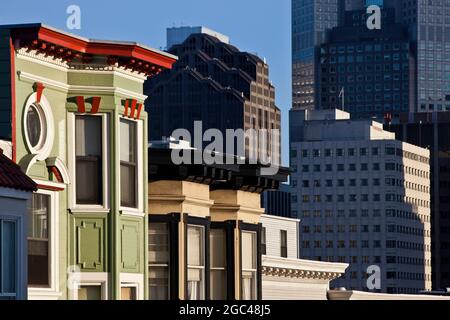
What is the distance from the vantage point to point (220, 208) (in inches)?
1590

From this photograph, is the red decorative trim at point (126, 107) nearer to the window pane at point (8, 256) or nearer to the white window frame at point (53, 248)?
the white window frame at point (53, 248)

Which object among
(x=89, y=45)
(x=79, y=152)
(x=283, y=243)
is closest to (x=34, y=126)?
(x=79, y=152)

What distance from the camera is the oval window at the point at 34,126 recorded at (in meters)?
28.2

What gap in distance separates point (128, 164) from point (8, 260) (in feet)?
21.3

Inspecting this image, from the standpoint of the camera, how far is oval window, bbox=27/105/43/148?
28250 mm

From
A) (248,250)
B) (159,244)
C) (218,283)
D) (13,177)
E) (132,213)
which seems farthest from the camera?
(248,250)

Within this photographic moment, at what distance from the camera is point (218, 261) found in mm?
39906

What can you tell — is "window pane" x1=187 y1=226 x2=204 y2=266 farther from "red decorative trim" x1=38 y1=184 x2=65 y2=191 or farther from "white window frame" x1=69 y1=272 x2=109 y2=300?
"red decorative trim" x1=38 y1=184 x2=65 y2=191

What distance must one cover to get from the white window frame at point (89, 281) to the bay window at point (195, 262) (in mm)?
6735

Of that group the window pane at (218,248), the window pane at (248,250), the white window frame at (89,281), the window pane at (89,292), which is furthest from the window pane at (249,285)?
the white window frame at (89,281)

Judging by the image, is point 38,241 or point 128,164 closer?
point 38,241

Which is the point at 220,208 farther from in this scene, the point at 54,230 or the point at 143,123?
the point at 54,230

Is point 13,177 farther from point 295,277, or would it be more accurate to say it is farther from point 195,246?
point 295,277

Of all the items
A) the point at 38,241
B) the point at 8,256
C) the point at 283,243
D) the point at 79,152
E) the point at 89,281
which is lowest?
the point at 89,281
